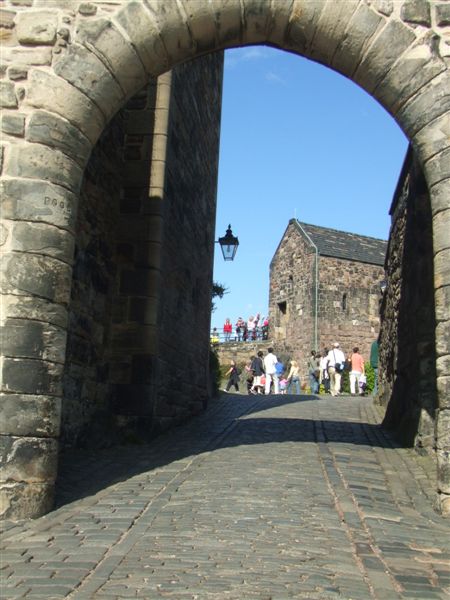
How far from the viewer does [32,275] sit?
5.19m

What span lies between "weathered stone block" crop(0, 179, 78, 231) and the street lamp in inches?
259

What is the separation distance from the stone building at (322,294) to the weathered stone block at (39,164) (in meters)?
26.2

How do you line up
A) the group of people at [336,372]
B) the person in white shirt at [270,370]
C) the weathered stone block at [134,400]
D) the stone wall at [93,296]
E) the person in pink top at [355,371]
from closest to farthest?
the stone wall at [93,296]
the weathered stone block at [134,400]
the person in pink top at [355,371]
the group of people at [336,372]
the person in white shirt at [270,370]

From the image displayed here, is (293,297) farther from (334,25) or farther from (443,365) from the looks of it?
(443,365)

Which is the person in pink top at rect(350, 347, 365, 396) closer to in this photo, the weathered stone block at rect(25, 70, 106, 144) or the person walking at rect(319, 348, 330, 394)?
the person walking at rect(319, 348, 330, 394)

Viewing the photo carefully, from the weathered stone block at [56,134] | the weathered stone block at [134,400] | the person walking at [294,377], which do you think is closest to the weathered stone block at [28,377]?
the weathered stone block at [56,134]

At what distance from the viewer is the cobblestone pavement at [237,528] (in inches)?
141

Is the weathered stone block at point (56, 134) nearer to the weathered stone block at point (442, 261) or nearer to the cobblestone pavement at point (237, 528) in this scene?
the cobblestone pavement at point (237, 528)

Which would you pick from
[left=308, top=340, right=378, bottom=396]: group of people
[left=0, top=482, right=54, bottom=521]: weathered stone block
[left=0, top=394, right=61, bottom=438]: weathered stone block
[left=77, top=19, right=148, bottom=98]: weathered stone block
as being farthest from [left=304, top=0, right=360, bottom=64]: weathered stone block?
[left=308, top=340, right=378, bottom=396]: group of people

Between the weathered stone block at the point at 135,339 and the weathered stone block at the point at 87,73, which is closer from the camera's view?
the weathered stone block at the point at 87,73

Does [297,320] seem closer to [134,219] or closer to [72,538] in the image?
[134,219]

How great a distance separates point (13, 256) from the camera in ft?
17.0

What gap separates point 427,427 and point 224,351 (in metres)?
27.3

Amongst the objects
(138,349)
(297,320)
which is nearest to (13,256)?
(138,349)
